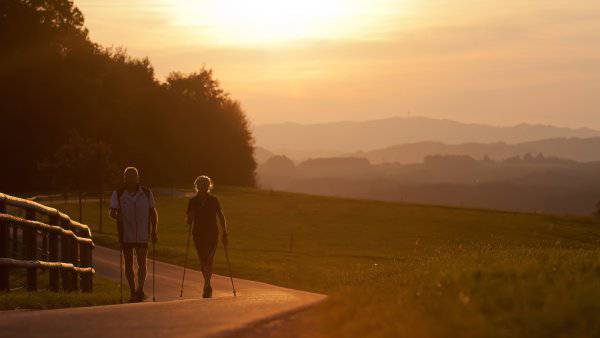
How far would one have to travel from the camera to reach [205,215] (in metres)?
18.0

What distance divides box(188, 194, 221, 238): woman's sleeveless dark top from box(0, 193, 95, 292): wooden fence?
230cm

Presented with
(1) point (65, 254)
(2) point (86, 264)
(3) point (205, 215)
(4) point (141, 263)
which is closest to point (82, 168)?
(2) point (86, 264)

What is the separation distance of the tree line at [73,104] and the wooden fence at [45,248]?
34031mm

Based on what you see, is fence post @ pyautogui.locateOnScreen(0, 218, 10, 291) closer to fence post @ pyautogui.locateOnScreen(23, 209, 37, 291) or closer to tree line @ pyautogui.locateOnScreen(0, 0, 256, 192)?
fence post @ pyautogui.locateOnScreen(23, 209, 37, 291)

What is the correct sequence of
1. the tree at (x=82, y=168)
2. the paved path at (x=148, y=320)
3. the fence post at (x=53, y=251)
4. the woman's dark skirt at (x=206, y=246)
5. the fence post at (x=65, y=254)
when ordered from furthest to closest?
the tree at (x=82, y=168), the woman's dark skirt at (x=206, y=246), the fence post at (x=65, y=254), the fence post at (x=53, y=251), the paved path at (x=148, y=320)

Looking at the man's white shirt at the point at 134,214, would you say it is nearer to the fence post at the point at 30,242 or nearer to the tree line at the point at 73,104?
the fence post at the point at 30,242

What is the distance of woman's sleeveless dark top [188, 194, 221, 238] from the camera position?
18016 millimetres

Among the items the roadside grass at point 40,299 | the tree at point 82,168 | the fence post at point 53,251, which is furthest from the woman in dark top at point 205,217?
the tree at point 82,168

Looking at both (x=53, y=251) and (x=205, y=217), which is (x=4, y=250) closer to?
(x=53, y=251)

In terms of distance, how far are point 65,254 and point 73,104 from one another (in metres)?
67.3

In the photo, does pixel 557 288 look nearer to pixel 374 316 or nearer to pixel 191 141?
pixel 374 316

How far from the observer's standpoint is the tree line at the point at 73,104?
78.0 meters

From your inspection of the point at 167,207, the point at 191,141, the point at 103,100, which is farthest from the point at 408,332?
the point at 191,141

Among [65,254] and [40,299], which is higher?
[65,254]
